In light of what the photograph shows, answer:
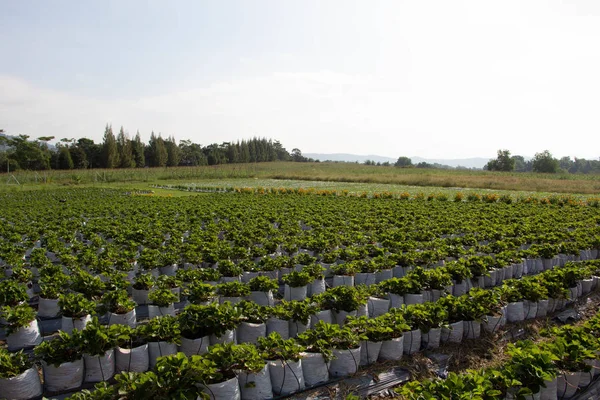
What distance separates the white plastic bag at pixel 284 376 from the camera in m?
4.74

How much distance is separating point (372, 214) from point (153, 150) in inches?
2434

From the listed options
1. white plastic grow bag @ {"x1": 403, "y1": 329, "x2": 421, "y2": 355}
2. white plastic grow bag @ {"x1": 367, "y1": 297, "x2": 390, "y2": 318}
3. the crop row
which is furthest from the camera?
white plastic grow bag @ {"x1": 367, "y1": 297, "x2": 390, "y2": 318}

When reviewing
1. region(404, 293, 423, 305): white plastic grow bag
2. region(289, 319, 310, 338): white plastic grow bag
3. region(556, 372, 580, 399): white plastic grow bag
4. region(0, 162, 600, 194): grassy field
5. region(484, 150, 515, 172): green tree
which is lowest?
region(556, 372, 580, 399): white plastic grow bag

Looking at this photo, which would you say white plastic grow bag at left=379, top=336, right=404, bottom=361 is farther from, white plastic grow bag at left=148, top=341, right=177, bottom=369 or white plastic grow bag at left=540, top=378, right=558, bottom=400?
white plastic grow bag at left=148, top=341, right=177, bottom=369

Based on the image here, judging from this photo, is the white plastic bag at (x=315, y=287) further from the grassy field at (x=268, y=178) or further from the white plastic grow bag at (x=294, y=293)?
the grassy field at (x=268, y=178)

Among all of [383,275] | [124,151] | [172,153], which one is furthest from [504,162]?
[383,275]

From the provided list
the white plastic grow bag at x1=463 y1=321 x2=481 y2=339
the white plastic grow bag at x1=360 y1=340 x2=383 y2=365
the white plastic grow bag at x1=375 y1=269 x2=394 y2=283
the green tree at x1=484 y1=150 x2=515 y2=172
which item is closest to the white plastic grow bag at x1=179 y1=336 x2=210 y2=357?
the white plastic grow bag at x1=360 y1=340 x2=383 y2=365

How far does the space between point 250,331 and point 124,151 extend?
211 feet

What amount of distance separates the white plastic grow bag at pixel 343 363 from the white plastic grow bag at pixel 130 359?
2548 mm

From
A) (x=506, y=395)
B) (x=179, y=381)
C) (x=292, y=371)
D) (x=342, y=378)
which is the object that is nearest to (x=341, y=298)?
(x=342, y=378)

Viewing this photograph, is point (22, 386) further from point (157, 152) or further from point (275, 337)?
point (157, 152)

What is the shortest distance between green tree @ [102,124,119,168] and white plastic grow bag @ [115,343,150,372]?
61.4 meters

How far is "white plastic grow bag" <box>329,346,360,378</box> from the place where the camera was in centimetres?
515

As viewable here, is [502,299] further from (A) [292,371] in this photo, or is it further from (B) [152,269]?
(B) [152,269]
